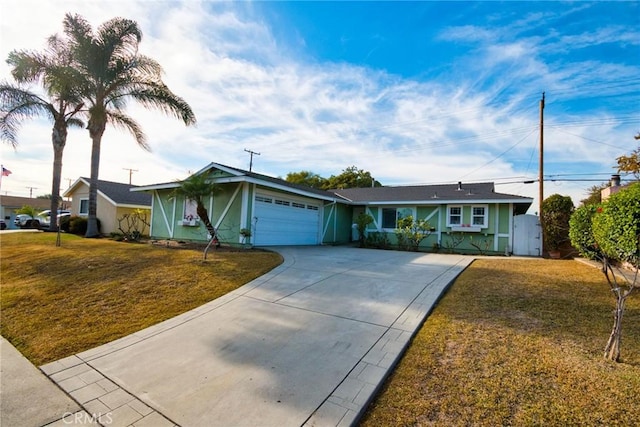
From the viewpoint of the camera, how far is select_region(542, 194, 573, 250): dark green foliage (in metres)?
12.2

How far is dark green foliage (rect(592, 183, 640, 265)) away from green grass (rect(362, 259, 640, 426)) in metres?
1.00

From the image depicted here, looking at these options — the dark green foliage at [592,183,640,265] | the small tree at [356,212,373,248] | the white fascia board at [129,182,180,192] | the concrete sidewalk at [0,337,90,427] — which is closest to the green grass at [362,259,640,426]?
the dark green foliage at [592,183,640,265]

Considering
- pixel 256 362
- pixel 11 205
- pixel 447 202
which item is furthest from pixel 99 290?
pixel 11 205

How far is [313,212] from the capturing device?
49.0ft

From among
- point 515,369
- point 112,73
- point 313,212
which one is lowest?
point 515,369

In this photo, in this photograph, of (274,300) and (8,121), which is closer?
(274,300)

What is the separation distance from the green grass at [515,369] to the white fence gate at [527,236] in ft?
28.2

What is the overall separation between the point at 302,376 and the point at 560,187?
2157 cm

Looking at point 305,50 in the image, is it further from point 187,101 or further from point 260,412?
point 260,412

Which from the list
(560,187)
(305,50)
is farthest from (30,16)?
(560,187)

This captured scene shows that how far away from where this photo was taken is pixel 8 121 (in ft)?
48.1

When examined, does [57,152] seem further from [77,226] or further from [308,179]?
[308,179]

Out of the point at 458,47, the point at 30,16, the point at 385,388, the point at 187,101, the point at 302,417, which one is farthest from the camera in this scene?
the point at 187,101

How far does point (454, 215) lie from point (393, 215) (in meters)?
3.03
